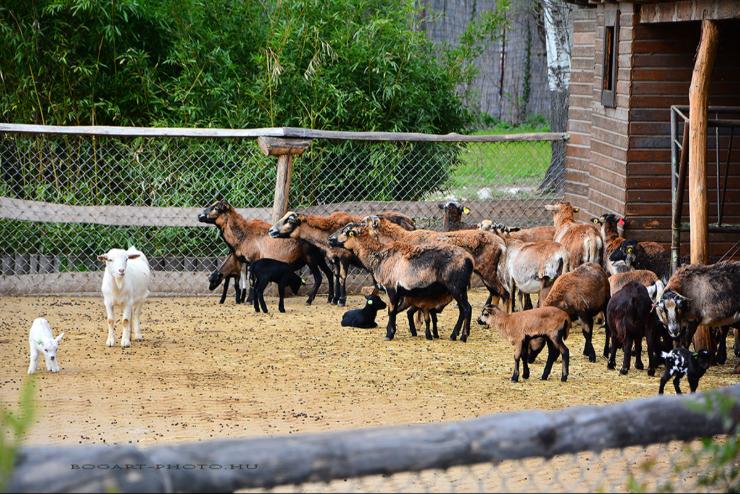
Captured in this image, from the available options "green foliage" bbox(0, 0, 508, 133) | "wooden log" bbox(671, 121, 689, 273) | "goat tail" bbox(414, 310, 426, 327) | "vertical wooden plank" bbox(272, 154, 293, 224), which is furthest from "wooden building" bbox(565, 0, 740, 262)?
"vertical wooden plank" bbox(272, 154, 293, 224)

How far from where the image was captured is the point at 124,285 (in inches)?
429

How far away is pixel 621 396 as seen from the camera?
9336 millimetres

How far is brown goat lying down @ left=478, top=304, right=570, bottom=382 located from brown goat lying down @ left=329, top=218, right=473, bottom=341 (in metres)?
1.52

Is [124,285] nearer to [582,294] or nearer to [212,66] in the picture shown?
[582,294]

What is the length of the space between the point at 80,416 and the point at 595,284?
479cm

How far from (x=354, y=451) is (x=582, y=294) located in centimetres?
766

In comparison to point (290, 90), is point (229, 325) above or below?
below

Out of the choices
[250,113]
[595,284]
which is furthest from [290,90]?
[595,284]

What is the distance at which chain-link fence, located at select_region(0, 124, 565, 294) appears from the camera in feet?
45.7

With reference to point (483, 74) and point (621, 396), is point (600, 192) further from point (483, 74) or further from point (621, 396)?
point (483, 74)

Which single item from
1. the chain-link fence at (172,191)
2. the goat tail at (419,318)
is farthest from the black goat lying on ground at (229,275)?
the goat tail at (419,318)

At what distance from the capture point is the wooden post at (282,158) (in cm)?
1381

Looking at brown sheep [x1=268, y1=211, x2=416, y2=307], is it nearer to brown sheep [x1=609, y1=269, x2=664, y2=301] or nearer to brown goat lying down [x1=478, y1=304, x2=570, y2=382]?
brown sheep [x1=609, y1=269, x2=664, y2=301]

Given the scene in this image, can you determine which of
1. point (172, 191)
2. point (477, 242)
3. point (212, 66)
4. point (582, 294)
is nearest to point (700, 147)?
point (582, 294)
